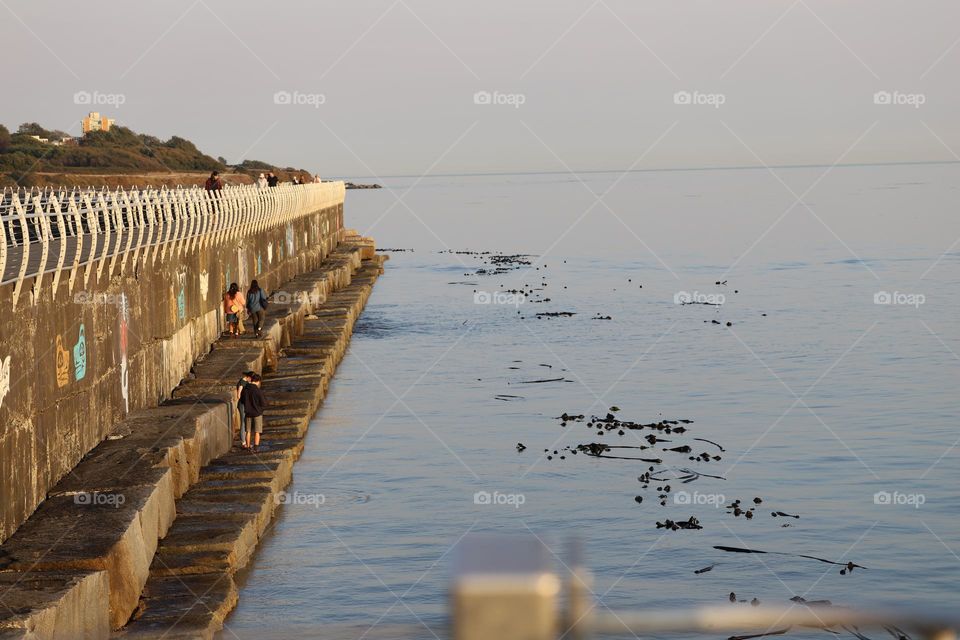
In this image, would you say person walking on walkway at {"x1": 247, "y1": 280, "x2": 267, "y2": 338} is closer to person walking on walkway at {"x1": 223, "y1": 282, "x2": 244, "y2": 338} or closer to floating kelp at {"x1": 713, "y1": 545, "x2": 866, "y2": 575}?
person walking on walkway at {"x1": 223, "y1": 282, "x2": 244, "y2": 338}

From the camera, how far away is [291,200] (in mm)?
49312

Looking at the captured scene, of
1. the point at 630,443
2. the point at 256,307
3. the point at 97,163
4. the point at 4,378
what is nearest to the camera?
the point at 4,378

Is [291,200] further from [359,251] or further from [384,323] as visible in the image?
[359,251]

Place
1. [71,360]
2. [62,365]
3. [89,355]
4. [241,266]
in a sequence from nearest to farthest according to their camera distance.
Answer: [62,365] < [71,360] < [89,355] < [241,266]

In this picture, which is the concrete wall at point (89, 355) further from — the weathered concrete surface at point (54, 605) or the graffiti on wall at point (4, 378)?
the weathered concrete surface at point (54, 605)

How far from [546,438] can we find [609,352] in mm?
13490

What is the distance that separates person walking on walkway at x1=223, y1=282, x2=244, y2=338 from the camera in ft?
95.9

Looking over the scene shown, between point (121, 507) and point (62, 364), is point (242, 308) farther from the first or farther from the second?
point (121, 507)

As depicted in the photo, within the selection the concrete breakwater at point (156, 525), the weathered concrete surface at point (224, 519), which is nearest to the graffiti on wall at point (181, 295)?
the concrete breakwater at point (156, 525)

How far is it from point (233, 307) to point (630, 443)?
1070cm

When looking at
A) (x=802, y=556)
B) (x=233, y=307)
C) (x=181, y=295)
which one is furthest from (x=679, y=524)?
(x=233, y=307)

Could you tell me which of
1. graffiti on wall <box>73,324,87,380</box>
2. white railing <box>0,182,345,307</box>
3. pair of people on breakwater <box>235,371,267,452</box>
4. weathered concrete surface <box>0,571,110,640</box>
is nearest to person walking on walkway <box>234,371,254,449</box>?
pair of people on breakwater <box>235,371,267,452</box>

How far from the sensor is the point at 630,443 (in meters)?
23.5

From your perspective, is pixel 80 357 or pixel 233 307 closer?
pixel 80 357
